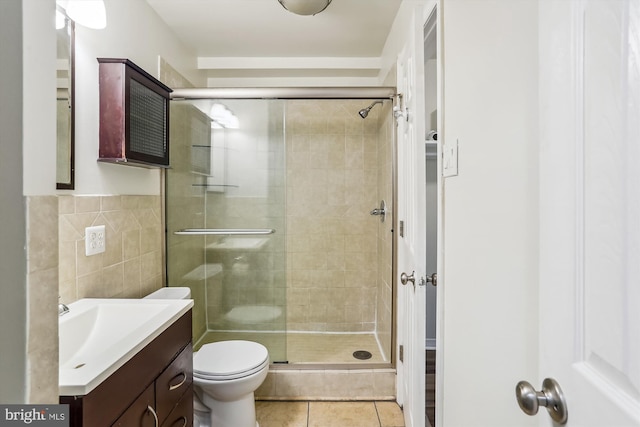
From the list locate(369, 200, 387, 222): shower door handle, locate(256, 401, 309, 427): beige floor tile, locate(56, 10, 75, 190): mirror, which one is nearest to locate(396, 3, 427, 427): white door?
locate(256, 401, 309, 427): beige floor tile

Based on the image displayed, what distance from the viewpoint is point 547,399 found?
1.78 feet

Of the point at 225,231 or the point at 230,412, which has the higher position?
the point at 225,231

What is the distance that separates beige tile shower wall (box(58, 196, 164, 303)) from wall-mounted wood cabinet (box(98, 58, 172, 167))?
0.82ft

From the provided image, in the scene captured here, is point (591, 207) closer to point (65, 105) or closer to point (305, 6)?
point (65, 105)

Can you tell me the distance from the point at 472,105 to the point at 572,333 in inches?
25.9

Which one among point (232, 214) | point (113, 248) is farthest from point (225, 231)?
point (113, 248)

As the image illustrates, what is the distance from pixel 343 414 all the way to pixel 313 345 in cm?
76

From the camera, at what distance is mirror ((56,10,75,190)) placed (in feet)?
4.46

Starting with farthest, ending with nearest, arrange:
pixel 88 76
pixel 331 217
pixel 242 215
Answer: pixel 331 217, pixel 242 215, pixel 88 76

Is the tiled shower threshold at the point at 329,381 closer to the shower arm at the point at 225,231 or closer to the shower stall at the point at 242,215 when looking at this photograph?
the shower stall at the point at 242,215

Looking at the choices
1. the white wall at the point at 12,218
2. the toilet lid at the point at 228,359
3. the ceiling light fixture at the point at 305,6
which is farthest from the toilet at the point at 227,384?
the ceiling light fixture at the point at 305,6

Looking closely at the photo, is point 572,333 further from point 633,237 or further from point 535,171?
point 535,171

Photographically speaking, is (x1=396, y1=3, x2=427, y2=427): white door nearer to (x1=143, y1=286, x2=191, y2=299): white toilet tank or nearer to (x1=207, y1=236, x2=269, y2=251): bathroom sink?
(x1=207, y1=236, x2=269, y2=251): bathroom sink

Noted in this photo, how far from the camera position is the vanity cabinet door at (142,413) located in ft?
3.18
